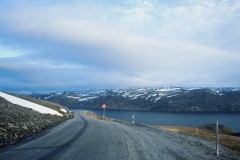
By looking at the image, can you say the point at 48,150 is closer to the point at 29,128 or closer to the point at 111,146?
the point at 111,146

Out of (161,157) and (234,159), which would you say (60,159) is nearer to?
(161,157)

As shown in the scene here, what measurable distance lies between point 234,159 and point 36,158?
898 centimetres

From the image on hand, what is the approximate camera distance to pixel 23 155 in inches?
335

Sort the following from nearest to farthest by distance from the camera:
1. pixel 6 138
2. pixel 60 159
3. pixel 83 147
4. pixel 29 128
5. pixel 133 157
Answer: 1. pixel 60 159
2. pixel 133 157
3. pixel 83 147
4. pixel 6 138
5. pixel 29 128

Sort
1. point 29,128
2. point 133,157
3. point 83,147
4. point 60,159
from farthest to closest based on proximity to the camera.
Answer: point 29,128 < point 83,147 < point 133,157 < point 60,159

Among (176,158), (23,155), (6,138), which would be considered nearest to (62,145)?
(23,155)

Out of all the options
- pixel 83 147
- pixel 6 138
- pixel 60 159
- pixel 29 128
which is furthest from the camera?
pixel 29 128

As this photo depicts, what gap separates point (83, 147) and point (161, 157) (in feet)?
11.7

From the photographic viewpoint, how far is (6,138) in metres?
12.6

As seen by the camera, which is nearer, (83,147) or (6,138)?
(83,147)

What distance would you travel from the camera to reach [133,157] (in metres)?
8.85

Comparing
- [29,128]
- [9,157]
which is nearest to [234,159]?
[9,157]

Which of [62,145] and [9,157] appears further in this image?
[62,145]

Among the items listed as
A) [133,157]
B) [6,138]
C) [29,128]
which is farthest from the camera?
[29,128]
